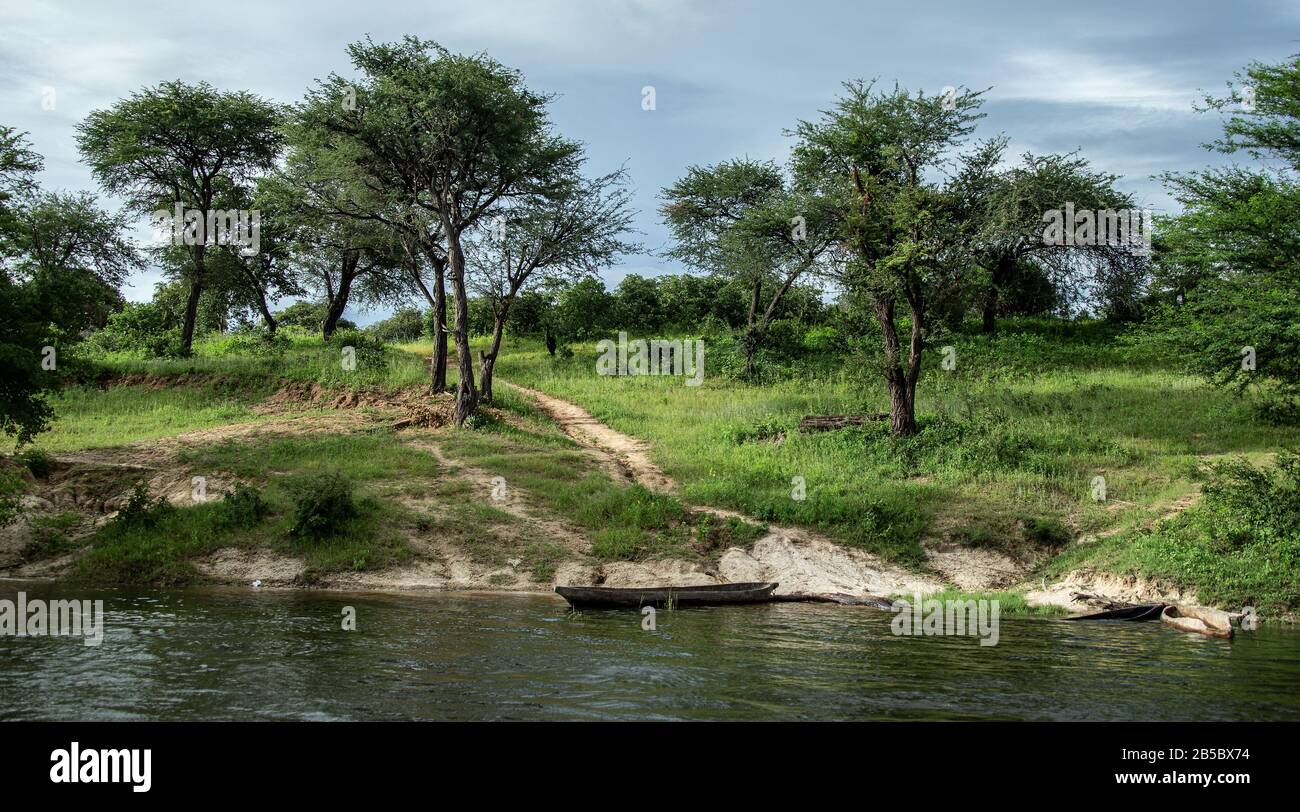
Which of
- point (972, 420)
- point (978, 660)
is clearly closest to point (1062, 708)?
point (978, 660)

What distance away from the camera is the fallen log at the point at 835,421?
28844 millimetres

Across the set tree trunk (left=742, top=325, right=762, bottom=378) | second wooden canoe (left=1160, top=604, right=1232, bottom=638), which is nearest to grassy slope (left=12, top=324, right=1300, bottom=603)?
second wooden canoe (left=1160, top=604, right=1232, bottom=638)

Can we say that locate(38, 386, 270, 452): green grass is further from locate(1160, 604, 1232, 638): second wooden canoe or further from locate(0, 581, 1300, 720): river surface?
locate(1160, 604, 1232, 638): second wooden canoe

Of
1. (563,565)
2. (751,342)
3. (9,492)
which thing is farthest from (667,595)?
(751,342)

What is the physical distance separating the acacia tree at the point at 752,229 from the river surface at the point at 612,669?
1900cm

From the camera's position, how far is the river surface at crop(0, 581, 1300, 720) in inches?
390

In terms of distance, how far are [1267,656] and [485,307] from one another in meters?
41.7

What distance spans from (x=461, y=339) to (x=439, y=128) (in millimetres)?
7267

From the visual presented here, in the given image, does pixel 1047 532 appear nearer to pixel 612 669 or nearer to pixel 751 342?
pixel 612 669

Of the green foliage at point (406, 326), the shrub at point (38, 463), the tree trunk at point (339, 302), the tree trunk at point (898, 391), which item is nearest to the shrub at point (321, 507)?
the shrub at point (38, 463)

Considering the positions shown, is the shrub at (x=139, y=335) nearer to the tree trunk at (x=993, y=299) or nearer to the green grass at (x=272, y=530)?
the green grass at (x=272, y=530)

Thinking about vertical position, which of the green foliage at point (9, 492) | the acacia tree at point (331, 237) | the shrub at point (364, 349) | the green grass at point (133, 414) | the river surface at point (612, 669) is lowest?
the river surface at point (612, 669)

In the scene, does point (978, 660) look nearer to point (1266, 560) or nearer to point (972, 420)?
point (1266, 560)
